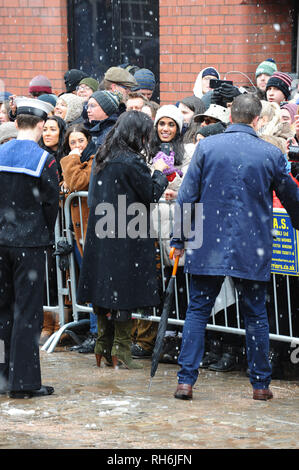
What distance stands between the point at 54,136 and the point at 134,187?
1.80 m

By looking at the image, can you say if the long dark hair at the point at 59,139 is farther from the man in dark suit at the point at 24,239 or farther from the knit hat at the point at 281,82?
the knit hat at the point at 281,82

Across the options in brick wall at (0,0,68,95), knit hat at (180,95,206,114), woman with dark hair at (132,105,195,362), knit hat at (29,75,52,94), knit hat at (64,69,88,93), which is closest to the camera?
woman with dark hair at (132,105,195,362)

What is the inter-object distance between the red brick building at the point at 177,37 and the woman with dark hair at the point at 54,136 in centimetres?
376

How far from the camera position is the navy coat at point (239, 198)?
582 cm

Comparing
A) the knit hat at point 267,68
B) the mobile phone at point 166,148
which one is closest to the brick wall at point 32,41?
the knit hat at point 267,68

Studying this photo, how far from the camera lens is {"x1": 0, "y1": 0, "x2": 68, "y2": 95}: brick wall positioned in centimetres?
1264

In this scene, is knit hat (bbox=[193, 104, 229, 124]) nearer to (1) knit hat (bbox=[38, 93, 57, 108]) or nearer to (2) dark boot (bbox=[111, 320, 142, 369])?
(2) dark boot (bbox=[111, 320, 142, 369])

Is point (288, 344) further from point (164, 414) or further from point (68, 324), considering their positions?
point (68, 324)

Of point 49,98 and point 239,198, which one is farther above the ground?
point 49,98

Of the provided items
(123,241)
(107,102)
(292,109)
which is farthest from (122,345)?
(292,109)

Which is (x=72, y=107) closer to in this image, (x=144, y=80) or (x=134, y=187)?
(x=144, y=80)

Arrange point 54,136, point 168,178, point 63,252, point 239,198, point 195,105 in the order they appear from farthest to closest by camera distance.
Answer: point 195,105 → point 54,136 → point 63,252 → point 168,178 → point 239,198

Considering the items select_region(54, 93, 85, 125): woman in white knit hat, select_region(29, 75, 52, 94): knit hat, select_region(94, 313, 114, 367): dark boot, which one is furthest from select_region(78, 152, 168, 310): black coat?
select_region(29, 75, 52, 94): knit hat

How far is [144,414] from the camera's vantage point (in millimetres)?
5672
